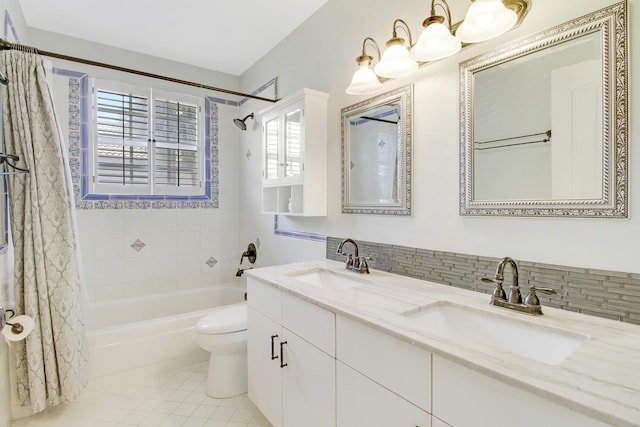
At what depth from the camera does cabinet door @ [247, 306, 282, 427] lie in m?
1.49

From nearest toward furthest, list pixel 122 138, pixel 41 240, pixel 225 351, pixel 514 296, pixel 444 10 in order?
pixel 514 296, pixel 444 10, pixel 41 240, pixel 225 351, pixel 122 138

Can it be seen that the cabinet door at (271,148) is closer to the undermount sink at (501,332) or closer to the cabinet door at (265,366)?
the cabinet door at (265,366)

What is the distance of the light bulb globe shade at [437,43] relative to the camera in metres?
1.28

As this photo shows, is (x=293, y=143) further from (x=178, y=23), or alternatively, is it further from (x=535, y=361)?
(x=535, y=361)

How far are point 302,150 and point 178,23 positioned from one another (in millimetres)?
1431

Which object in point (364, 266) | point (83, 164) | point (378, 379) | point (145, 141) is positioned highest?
point (145, 141)

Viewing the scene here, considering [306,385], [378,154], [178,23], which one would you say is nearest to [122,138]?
[178,23]

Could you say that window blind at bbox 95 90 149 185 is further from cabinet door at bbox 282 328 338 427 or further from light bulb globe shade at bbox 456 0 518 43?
light bulb globe shade at bbox 456 0 518 43

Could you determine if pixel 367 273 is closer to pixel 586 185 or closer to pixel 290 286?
pixel 290 286

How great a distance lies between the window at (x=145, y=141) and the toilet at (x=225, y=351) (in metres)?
1.56

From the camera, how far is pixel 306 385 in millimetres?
1299

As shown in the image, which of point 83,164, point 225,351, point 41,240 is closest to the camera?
point 41,240

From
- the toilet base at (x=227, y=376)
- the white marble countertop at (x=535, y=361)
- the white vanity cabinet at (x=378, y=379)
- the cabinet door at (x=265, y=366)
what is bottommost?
the toilet base at (x=227, y=376)

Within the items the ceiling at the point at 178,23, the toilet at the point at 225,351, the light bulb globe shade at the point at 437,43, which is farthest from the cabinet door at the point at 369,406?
the ceiling at the point at 178,23
